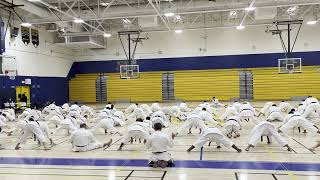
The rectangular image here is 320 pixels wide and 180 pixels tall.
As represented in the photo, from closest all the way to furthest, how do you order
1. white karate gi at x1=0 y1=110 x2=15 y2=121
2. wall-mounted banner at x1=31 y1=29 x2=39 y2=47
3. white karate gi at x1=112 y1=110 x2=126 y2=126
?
white karate gi at x1=112 y1=110 x2=126 y2=126 → white karate gi at x1=0 y1=110 x2=15 y2=121 → wall-mounted banner at x1=31 y1=29 x2=39 y2=47

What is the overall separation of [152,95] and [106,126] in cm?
2060

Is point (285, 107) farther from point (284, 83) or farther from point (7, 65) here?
point (7, 65)

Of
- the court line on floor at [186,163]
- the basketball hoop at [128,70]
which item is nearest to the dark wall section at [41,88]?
the basketball hoop at [128,70]

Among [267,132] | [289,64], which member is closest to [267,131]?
[267,132]

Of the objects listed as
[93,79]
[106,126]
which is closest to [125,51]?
[93,79]

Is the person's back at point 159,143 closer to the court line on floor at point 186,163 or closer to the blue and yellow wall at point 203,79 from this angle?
the court line on floor at point 186,163

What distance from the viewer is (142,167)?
879 cm

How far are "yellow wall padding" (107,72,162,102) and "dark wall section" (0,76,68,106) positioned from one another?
16.6 feet

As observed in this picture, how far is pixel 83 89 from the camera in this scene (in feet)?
118

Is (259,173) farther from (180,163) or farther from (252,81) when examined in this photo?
(252,81)

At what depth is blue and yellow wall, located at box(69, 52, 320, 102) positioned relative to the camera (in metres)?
31.4

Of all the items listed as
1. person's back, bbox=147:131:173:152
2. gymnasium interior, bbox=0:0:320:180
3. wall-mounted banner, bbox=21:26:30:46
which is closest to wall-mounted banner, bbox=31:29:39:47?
gymnasium interior, bbox=0:0:320:180

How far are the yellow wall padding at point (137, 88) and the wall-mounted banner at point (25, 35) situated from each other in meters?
10.5

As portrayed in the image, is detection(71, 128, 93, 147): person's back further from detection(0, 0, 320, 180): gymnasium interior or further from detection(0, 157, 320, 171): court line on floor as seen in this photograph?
detection(0, 0, 320, 180): gymnasium interior
